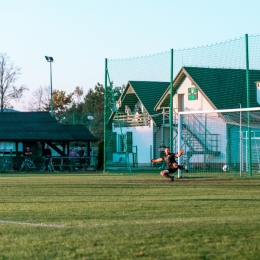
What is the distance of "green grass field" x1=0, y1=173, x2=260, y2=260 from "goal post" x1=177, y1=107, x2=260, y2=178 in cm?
1183

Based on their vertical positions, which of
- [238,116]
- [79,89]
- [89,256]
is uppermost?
[79,89]

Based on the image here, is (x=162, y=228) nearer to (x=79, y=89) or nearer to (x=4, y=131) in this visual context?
(x=4, y=131)

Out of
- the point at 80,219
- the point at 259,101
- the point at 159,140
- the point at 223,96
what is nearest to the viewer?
the point at 80,219

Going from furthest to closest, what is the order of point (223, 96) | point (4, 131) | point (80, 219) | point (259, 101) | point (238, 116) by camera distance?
point (4, 131)
point (223, 96)
point (259, 101)
point (238, 116)
point (80, 219)

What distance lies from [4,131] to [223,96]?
1403 cm

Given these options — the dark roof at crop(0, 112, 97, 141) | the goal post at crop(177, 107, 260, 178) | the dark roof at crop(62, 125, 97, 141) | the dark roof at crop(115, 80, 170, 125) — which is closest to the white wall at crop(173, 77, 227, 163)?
the goal post at crop(177, 107, 260, 178)

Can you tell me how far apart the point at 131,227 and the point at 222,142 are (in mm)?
22406

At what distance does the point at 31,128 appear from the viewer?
45.4 meters

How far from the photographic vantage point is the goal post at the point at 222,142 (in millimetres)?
28656

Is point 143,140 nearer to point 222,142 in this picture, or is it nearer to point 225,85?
point 225,85

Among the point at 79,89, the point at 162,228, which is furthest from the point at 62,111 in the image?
the point at 162,228

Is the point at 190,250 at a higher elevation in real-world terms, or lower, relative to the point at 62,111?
lower

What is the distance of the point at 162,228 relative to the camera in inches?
375

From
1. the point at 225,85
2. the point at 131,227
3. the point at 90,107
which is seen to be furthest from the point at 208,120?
the point at 90,107
